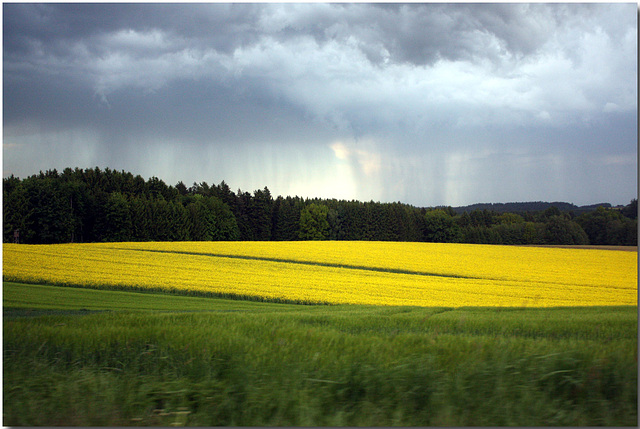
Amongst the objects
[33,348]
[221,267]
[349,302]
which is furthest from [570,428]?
[221,267]

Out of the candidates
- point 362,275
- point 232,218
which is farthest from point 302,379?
point 232,218

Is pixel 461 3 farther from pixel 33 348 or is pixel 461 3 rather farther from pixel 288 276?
pixel 288 276

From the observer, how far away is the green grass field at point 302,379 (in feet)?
12.2

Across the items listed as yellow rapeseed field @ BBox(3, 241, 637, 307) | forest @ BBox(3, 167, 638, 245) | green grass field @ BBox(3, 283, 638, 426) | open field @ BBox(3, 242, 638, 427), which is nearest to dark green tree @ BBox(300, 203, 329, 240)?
forest @ BBox(3, 167, 638, 245)

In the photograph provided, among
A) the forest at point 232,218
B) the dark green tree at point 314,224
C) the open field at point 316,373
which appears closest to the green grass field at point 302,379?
the open field at point 316,373

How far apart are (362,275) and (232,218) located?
1853 inches

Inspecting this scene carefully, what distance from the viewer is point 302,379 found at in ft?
14.0

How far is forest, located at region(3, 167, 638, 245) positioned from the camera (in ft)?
115

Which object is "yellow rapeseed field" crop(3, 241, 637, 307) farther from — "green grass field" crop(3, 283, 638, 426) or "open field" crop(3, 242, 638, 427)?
"green grass field" crop(3, 283, 638, 426)

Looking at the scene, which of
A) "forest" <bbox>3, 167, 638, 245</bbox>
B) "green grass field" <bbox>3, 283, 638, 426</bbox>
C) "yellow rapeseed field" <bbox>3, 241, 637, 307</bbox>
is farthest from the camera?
"forest" <bbox>3, 167, 638, 245</bbox>

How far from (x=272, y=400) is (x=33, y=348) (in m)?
3.66

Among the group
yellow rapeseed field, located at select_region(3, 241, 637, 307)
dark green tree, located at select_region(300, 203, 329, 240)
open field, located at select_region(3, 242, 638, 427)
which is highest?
dark green tree, located at select_region(300, 203, 329, 240)

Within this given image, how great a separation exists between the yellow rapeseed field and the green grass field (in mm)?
11290

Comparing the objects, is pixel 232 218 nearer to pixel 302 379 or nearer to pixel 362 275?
pixel 362 275
